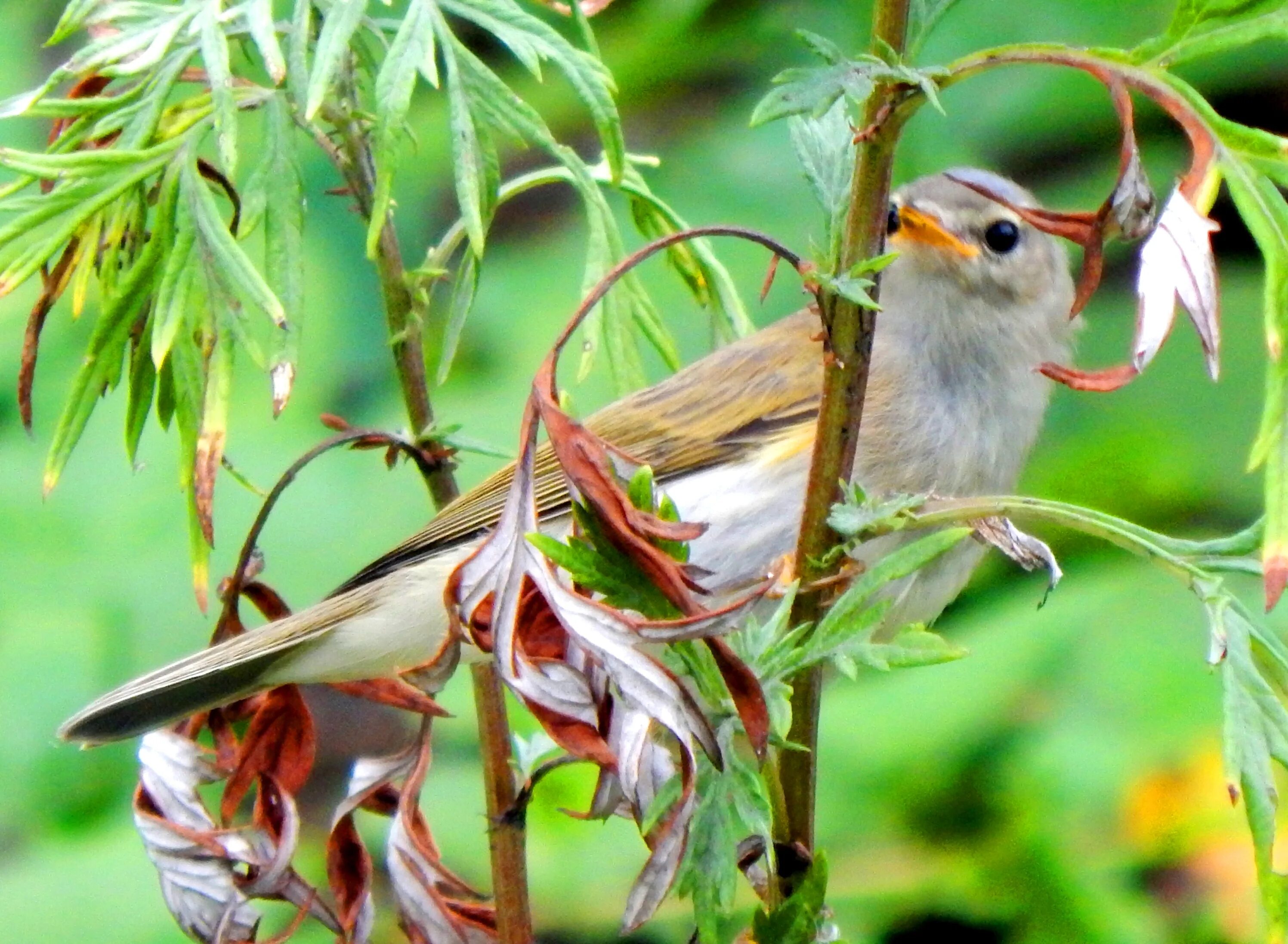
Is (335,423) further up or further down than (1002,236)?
further up

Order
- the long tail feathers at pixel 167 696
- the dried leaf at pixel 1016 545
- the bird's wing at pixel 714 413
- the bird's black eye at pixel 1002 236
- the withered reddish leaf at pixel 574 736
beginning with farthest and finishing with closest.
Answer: the bird's black eye at pixel 1002 236 → the bird's wing at pixel 714 413 → the long tail feathers at pixel 167 696 → the dried leaf at pixel 1016 545 → the withered reddish leaf at pixel 574 736

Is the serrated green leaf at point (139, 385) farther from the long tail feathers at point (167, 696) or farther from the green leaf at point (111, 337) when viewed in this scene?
the long tail feathers at point (167, 696)

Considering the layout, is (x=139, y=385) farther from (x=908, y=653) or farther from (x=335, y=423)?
(x=908, y=653)

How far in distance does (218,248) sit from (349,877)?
483mm

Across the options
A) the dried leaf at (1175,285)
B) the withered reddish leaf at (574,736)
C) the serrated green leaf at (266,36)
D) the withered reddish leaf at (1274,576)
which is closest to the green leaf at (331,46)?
the serrated green leaf at (266,36)

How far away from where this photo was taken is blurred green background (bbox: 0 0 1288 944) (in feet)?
7.13

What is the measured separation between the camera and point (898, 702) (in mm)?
2381

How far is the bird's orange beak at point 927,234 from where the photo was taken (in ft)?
7.15

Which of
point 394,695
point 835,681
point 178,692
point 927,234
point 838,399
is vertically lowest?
point 835,681

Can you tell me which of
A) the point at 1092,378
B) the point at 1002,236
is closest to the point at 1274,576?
the point at 1092,378

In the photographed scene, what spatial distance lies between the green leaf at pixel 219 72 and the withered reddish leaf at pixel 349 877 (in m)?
0.51

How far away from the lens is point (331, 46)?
954 millimetres

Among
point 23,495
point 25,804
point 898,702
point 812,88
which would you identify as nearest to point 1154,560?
point 812,88

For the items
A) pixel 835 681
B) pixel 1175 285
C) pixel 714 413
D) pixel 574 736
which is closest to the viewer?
pixel 1175 285
